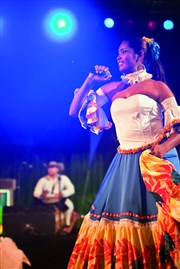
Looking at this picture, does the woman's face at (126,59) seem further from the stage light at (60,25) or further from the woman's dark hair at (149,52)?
the stage light at (60,25)

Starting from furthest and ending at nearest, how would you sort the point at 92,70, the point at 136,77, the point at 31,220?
the point at 31,220 → the point at 92,70 → the point at 136,77

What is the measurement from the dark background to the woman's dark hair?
190mm

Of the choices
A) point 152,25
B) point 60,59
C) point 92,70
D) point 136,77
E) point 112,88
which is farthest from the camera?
point 60,59

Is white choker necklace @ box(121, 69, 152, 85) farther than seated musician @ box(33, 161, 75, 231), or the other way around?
seated musician @ box(33, 161, 75, 231)

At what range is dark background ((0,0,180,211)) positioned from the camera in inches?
145

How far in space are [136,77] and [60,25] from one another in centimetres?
153

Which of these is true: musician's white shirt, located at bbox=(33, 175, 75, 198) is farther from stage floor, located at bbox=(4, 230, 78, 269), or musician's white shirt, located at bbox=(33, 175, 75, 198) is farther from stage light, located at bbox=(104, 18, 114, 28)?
stage light, located at bbox=(104, 18, 114, 28)

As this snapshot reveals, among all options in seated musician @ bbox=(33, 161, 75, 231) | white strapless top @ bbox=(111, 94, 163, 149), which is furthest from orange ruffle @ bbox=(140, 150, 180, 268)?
seated musician @ bbox=(33, 161, 75, 231)

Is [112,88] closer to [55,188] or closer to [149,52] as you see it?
[149,52]

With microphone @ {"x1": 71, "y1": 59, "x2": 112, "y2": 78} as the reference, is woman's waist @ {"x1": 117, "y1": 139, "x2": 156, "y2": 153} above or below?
below

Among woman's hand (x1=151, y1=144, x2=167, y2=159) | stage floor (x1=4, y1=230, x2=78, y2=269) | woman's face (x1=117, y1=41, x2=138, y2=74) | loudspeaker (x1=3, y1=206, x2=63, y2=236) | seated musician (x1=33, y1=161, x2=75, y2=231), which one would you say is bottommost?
stage floor (x1=4, y1=230, x2=78, y2=269)

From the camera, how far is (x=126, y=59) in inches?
123

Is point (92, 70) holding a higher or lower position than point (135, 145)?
higher

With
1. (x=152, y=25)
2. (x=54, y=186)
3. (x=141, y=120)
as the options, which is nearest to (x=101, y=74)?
(x=141, y=120)
